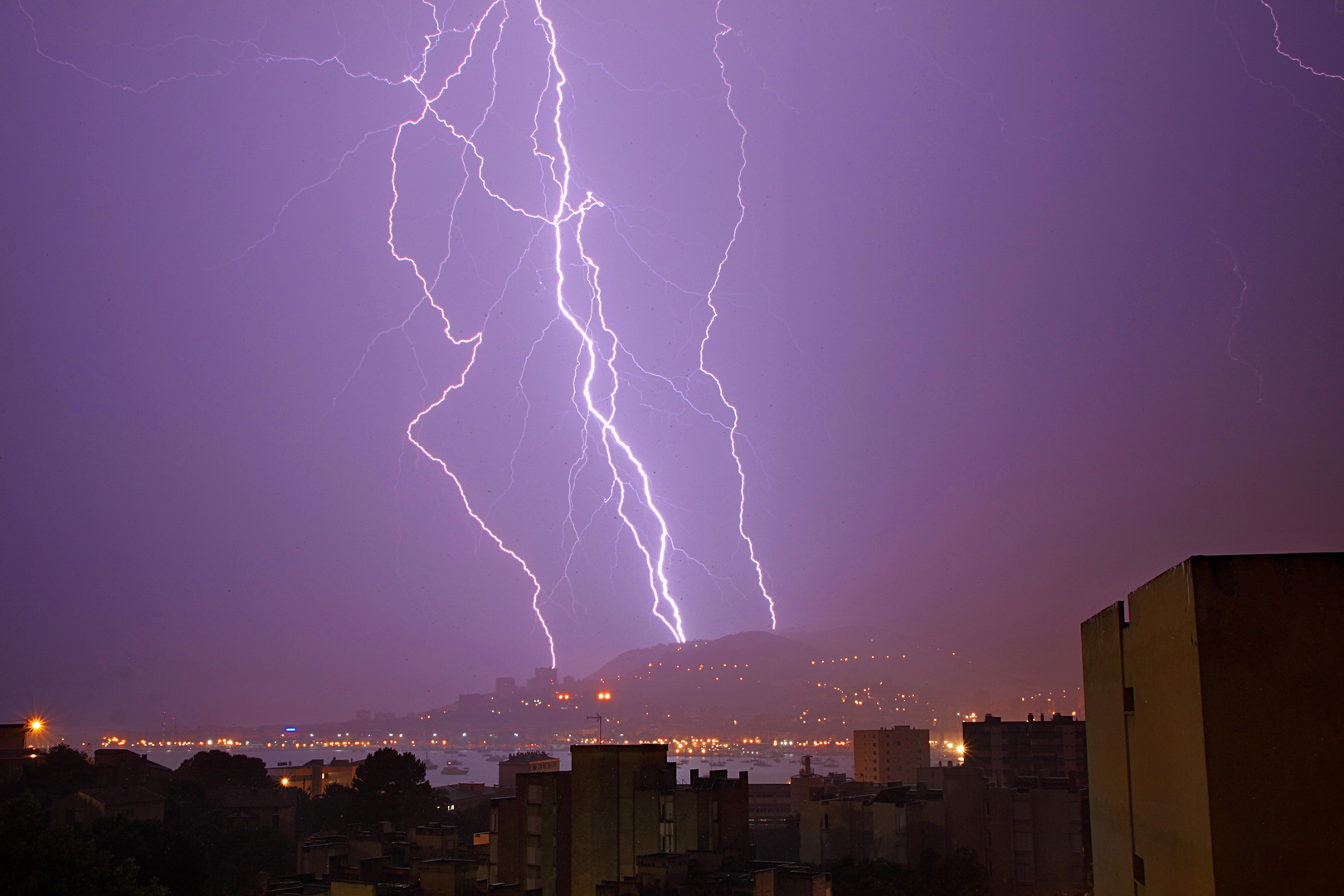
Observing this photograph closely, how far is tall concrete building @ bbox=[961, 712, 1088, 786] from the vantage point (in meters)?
43.2

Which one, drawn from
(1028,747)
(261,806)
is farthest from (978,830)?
(261,806)

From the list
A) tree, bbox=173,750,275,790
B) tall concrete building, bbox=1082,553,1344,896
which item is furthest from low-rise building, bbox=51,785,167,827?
tall concrete building, bbox=1082,553,1344,896

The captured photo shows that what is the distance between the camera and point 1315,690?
4238mm

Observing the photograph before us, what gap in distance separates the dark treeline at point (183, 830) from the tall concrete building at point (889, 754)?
116 ft

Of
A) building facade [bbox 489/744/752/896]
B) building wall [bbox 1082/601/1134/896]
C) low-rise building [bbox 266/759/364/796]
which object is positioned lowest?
low-rise building [bbox 266/759/364/796]

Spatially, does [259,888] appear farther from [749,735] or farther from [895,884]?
[749,735]

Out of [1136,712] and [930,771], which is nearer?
[1136,712]

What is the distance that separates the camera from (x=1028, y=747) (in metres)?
44.4

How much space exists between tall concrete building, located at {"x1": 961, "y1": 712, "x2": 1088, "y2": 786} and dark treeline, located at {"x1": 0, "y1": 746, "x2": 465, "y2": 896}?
78.2ft

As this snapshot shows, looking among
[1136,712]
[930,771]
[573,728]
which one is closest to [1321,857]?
[1136,712]

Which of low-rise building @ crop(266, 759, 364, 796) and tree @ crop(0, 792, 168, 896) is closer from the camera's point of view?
tree @ crop(0, 792, 168, 896)

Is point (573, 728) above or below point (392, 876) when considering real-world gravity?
below

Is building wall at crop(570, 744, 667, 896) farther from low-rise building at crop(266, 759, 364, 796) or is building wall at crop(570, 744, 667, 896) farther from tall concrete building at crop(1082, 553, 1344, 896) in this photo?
low-rise building at crop(266, 759, 364, 796)

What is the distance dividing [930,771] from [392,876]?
2913 centimetres
